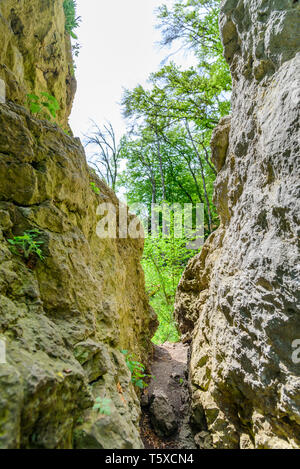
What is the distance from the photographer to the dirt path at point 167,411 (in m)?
4.45

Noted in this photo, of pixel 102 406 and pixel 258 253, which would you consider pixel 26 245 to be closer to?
pixel 102 406

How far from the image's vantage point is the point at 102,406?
2.27 m

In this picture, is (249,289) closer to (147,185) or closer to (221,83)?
(221,83)

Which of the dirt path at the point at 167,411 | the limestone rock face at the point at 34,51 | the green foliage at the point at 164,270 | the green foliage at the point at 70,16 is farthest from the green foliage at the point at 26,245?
the green foliage at the point at 164,270

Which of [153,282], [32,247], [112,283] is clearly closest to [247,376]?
[112,283]

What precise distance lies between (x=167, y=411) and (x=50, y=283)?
385 centimetres

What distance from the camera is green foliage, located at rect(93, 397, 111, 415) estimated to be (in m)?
2.20

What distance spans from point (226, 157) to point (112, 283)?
3.63 m

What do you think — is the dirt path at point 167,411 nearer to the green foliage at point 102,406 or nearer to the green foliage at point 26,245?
the green foliage at point 102,406

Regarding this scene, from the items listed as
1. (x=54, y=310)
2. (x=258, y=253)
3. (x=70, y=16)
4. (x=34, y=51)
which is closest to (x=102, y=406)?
(x=54, y=310)

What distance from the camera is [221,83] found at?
9.51 m

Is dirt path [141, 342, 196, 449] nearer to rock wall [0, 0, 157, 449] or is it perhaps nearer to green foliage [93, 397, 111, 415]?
rock wall [0, 0, 157, 449]

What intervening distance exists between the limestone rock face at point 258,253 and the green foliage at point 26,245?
2.88m

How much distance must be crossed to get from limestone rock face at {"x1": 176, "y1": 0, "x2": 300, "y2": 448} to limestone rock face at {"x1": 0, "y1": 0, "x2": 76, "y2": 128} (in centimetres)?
329
